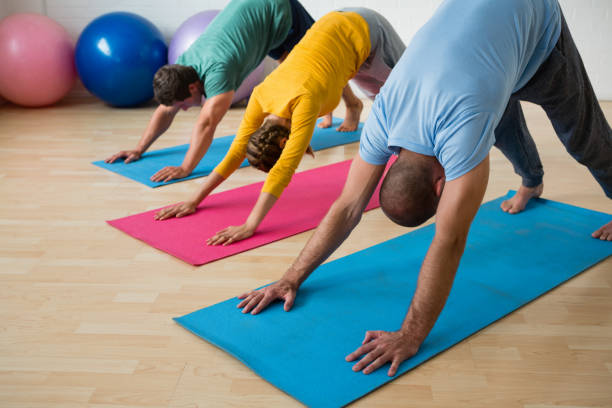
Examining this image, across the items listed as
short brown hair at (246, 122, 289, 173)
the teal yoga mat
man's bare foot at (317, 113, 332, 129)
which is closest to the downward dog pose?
short brown hair at (246, 122, 289, 173)

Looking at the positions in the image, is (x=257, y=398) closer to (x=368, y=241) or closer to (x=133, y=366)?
(x=133, y=366)

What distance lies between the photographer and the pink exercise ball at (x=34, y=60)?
179 inches

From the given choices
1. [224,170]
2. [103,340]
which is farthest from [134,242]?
[103,340]

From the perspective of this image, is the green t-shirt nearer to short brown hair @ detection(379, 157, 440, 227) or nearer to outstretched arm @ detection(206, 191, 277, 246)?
outstretched arm @ detection(206, 191, 277, 246)

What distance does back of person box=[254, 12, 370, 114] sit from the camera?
7.77 feet

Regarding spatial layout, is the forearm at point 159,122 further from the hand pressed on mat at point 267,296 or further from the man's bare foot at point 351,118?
the hand pressed on mat at point 267,296

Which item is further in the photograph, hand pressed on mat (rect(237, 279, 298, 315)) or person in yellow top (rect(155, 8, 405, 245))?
person in yellow top (rect(155, 8, 405, 245))

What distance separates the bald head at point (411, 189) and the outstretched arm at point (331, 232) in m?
0.18

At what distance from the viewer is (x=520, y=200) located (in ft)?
8.61

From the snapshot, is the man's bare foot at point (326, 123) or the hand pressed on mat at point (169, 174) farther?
the man's bare foot at point (326, 123)

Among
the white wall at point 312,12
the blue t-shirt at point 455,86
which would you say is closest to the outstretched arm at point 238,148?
the blue t-shirt at point 455,86

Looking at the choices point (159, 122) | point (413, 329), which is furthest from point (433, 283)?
point (159, 122)

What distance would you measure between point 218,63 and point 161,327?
5.40 feet

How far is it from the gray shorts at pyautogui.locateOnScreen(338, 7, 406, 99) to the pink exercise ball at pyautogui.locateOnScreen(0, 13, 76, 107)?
2934 millimetres
